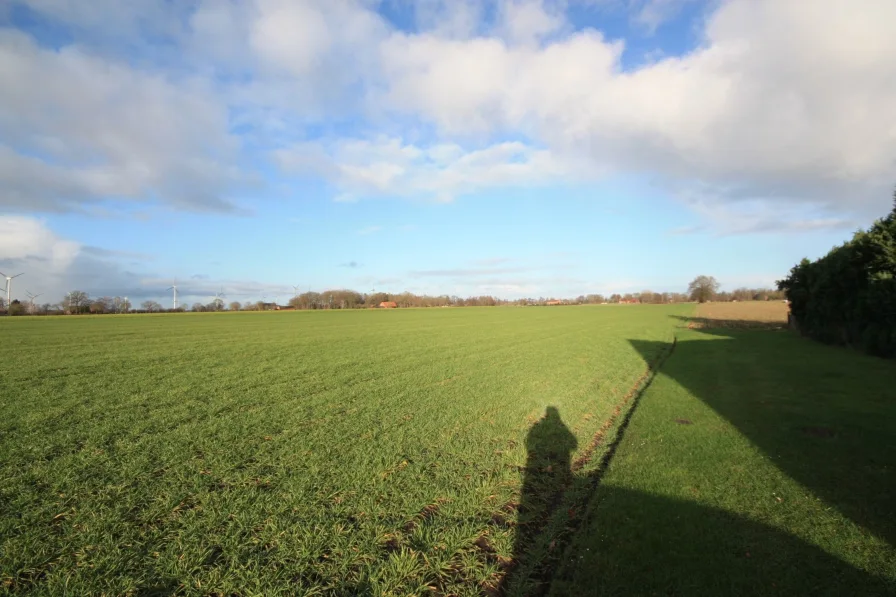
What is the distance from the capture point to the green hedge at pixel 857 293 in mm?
16312

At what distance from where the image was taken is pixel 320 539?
171 inches

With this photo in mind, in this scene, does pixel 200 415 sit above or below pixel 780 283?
below

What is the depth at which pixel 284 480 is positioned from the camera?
580 centimetres

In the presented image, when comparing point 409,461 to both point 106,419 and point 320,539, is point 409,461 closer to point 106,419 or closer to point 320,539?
point 320,539

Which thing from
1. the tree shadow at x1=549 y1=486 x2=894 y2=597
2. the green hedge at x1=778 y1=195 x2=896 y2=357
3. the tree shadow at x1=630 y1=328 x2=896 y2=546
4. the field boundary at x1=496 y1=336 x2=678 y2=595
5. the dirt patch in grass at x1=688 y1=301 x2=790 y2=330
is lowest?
the field boundary at x1=496 y1=336 x2=678 y2=595

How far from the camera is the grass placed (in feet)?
12.6

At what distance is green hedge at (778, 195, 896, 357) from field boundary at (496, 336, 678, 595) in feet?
49.8

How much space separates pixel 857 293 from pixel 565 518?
21.7 m

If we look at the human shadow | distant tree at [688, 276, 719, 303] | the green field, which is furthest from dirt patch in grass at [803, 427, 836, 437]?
distant tree at [688, 276, 719, 303]

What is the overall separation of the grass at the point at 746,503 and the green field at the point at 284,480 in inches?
26.3

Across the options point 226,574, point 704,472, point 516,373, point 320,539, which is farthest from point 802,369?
point 226,574

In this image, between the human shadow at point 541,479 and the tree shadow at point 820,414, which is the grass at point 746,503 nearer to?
the tree shadow at point 820,414

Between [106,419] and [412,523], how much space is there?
7482mm

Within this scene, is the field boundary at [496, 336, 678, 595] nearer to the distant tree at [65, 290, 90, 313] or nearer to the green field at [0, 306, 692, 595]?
the green field at [0, 306, 692, 595]
